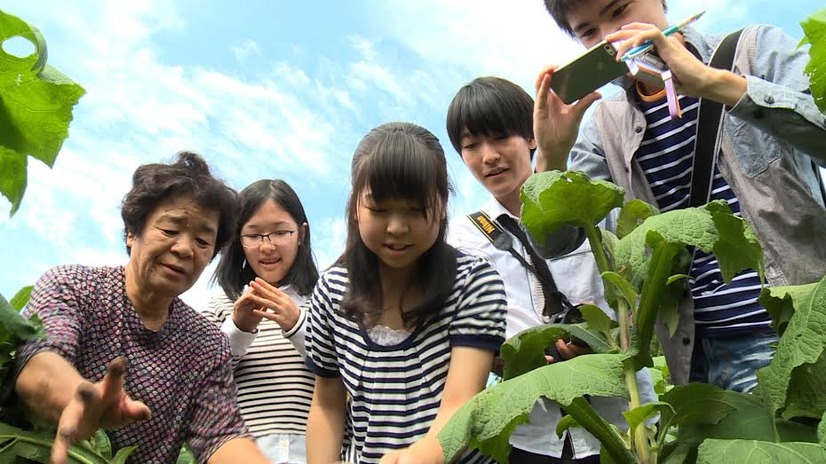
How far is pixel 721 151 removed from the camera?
2111mm

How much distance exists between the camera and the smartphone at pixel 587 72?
198cm

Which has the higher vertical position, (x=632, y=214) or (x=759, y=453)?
(x=632, y=214)

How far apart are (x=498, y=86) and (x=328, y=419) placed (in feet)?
4.67

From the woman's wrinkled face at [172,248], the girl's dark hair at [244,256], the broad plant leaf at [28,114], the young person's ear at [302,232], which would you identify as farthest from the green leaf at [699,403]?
the young person's ear at [302,232]

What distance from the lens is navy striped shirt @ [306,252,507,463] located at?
2.17 m

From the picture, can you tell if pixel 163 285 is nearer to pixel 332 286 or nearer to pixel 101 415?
pixel 332 286

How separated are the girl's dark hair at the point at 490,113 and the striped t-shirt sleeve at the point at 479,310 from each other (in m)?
0.70

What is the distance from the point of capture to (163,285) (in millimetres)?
2332

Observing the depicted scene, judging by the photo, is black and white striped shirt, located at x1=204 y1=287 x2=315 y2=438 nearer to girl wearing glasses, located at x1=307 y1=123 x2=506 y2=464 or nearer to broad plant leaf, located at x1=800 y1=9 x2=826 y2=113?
girl wearing glasses, located at x1=307 y1=123 x2=506 y2=464

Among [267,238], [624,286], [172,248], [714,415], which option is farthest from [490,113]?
[714,415]

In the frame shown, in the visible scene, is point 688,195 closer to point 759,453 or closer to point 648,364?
point 648,364

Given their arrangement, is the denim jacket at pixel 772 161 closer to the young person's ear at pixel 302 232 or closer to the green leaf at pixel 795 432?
the green leaf at pixel 795 432

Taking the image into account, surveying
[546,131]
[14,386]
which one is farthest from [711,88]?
[14,386]

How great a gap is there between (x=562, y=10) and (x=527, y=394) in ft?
4.72
